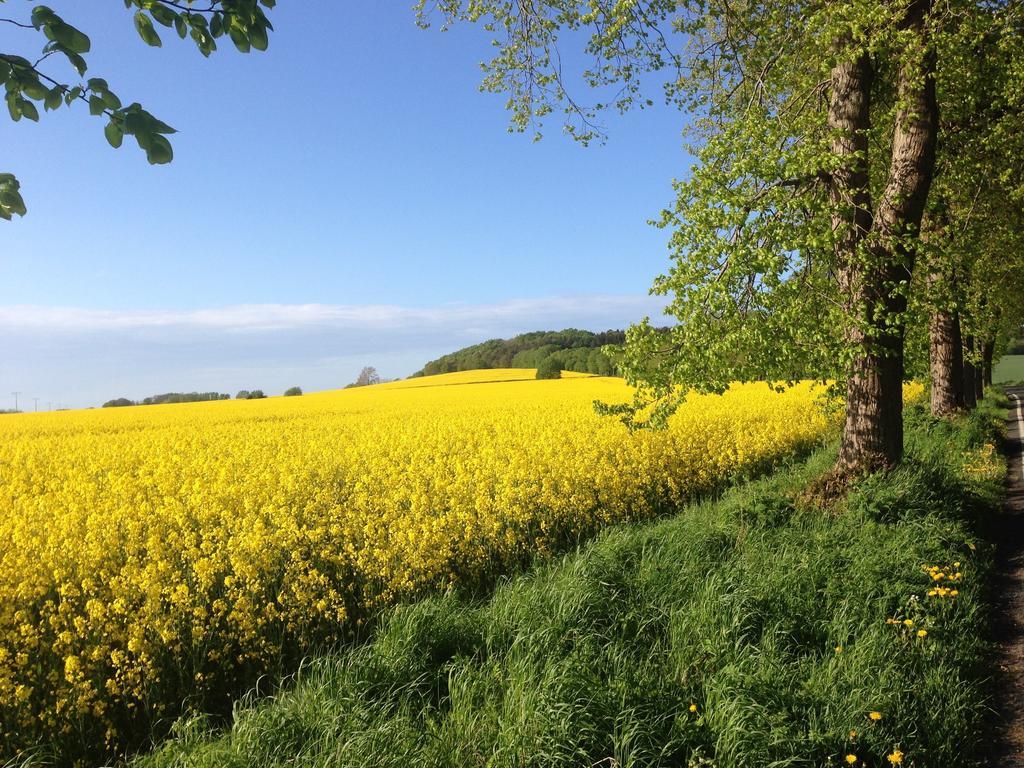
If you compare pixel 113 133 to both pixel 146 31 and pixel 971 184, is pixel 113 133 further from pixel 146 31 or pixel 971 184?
pixel 971 184

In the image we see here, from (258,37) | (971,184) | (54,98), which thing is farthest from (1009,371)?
(54,98)

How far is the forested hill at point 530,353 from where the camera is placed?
70875mm

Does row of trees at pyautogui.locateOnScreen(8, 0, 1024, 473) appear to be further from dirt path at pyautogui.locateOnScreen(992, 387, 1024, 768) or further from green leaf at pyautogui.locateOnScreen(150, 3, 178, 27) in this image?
green leaf at pyautogui.locateOnScreen(150, 3, 178, 27)

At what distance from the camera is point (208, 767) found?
10.7ft

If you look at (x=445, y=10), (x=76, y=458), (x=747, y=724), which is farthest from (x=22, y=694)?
(x=76, y=458)

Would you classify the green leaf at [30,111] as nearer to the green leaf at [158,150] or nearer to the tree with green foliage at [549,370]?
the green leaf at [158,150]

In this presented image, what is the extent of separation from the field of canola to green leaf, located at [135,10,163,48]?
371 cm

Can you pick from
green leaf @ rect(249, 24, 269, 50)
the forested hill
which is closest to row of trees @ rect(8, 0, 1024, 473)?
green leaf @ rect(249, 24, 269, 50)

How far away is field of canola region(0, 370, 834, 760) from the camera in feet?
15.2

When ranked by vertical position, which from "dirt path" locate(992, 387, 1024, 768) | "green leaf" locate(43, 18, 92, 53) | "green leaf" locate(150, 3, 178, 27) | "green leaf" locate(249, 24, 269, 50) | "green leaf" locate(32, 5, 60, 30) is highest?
"green leaf" locate(150, 3, 178, 27)

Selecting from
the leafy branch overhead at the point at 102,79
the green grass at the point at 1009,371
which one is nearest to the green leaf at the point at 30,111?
the leafy branch overhead at the point at 102,79

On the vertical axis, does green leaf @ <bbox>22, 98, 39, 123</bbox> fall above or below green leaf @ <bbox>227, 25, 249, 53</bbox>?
below

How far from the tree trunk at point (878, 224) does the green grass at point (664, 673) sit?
204 cm

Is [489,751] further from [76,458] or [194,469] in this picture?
[76,458]
